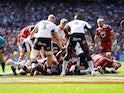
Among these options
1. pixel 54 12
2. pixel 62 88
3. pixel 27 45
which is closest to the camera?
pixel 62 88

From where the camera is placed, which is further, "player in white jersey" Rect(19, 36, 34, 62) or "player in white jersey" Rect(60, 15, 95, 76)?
"player in white jersey" Rect(19, 36, 34, 62)

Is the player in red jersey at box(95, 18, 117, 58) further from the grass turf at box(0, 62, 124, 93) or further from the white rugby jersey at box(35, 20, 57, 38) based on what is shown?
the grass turf at box(0, 62, 124, 93)

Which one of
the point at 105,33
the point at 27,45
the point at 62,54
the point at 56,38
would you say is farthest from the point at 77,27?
the point at 27,45

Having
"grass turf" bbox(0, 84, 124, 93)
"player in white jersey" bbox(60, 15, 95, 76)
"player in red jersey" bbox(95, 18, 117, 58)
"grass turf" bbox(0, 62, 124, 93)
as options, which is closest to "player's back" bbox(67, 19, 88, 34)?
"player in white jersey" bbox(60, 15, 95, 76)

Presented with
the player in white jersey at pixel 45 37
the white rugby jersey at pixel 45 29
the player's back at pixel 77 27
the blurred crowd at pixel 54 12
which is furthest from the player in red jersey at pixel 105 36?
the blurred crowd at pixel 54 12

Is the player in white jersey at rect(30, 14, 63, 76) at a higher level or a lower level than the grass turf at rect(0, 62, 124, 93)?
higher

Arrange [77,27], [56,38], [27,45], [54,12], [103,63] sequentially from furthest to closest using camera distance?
[54,12], [27,45], [103,63], [56,38], [77,27]

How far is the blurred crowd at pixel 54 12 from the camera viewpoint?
134 feet

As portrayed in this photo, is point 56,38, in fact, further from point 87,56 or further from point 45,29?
point 87,56

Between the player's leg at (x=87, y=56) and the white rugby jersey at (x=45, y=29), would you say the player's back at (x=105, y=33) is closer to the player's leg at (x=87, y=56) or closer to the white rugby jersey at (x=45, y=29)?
the player's leg at (x=87, y=56)

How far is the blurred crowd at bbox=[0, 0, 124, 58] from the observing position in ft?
134

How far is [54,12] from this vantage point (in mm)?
44031

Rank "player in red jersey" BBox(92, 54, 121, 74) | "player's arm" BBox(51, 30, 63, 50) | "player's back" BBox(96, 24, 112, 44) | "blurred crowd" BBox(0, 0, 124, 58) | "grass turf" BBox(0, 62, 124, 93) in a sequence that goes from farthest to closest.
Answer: "blurred crowd" BBox(0, 0, 124, 58) < "player's back" BBox(96, 24, 112, 44) < "player in red jersey" BBox(92, 54, 121, 74) < "player's arm" BBox(51, 30, 63, 50) < "grass turf" BBox(0, 62, 124, 93)

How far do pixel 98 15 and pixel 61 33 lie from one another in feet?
89.6
